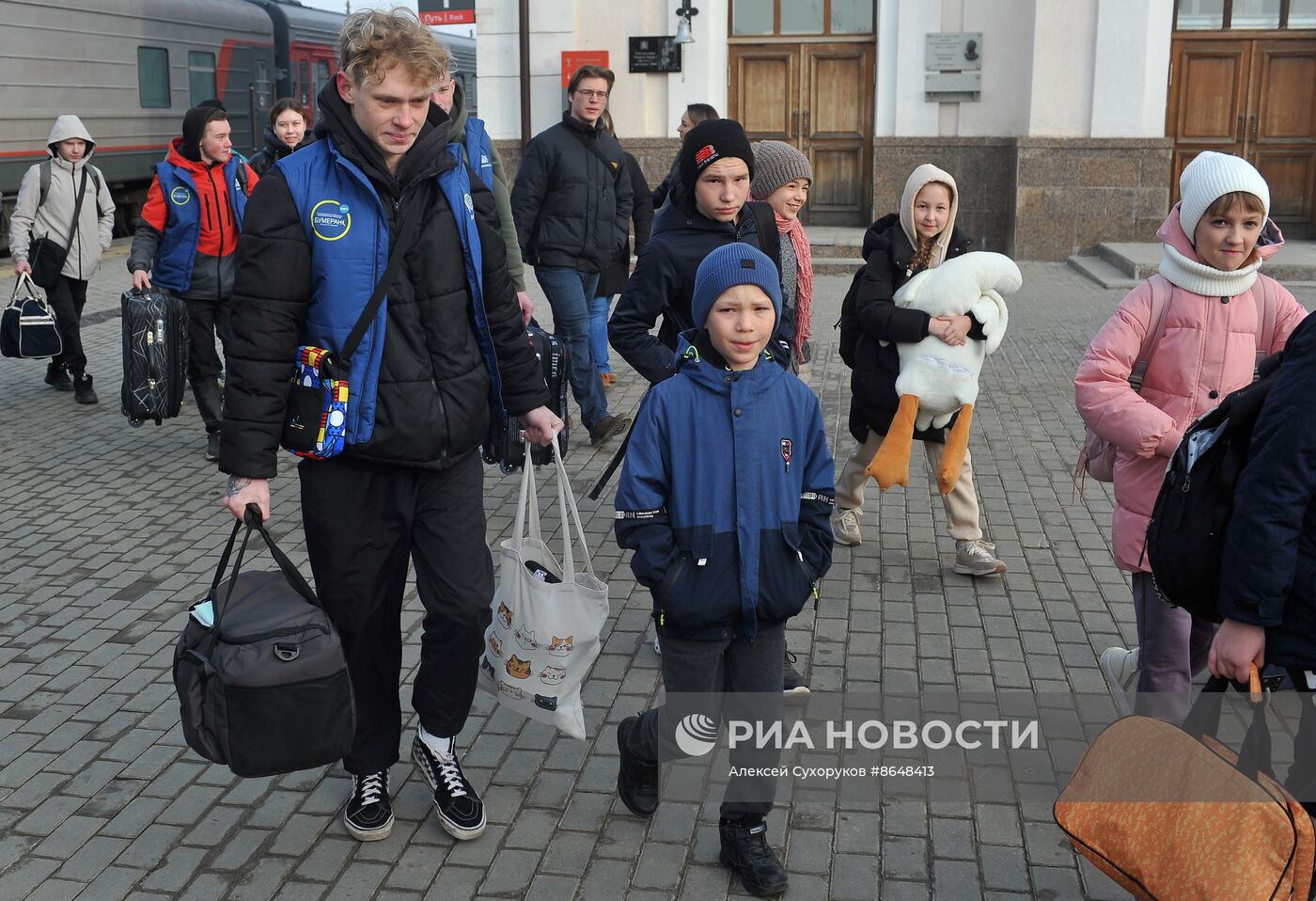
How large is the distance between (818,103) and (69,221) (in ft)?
32.6

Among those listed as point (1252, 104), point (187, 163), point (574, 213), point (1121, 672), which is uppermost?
point (1252, 104)

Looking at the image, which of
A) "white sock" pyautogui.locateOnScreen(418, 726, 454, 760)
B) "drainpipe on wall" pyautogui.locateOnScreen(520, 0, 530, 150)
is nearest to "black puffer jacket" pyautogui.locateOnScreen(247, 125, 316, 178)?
"white sock" pyautogui.locateOnScreen(418, 726, 454, 760)

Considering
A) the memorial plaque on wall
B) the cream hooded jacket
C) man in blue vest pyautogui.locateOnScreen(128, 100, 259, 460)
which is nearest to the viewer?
man in blue vest pyautogui.locateOnScreen(128, 100, 259, 460)

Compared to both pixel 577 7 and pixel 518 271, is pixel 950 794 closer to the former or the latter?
pixel 518 271

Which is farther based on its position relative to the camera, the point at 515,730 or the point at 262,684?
the point at 515,730

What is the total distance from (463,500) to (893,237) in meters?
2.55

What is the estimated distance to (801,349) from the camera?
221 inches

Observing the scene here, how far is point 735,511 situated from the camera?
3338 millimetres

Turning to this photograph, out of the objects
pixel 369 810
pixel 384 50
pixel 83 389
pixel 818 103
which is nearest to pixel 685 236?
pixel 384 50

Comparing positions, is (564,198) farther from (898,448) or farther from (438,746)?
(438,746)

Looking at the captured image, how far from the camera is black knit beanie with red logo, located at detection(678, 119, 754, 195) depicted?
4.48 meters

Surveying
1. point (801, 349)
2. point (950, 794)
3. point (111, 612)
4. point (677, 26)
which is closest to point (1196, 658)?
point (950, 794)

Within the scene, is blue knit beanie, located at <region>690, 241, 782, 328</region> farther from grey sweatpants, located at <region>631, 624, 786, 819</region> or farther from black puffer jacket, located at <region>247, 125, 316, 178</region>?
black puffer jacket, located at <region>247, 125, 316, 178</region>

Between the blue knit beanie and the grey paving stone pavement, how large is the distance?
1.39 meters
